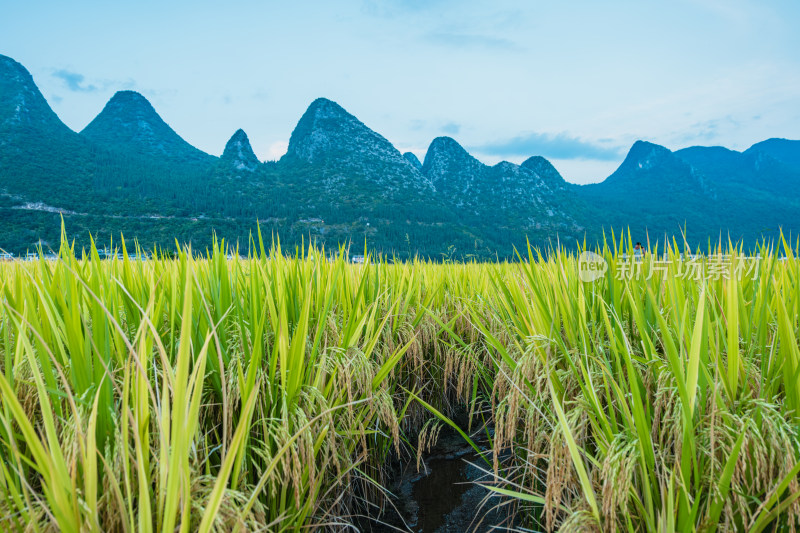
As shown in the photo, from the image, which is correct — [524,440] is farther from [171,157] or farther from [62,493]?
[171,157]

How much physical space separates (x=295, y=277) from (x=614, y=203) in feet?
371

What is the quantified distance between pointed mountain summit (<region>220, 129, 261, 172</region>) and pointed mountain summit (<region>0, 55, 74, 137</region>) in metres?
29.3

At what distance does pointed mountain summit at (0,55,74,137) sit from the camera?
76188mm

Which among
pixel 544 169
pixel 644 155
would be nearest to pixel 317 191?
pixel 544 169

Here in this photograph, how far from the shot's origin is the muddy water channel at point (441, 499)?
79.4 inches

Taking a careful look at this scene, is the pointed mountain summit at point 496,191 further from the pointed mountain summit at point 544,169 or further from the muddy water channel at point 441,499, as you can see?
the muddy water channel at point 441,499

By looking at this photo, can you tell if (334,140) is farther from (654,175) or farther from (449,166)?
(654,175)

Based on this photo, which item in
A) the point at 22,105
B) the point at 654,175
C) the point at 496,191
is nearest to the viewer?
the point at 22,105

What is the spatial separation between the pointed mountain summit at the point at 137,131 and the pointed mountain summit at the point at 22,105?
438 inches

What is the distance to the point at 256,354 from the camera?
1.18m

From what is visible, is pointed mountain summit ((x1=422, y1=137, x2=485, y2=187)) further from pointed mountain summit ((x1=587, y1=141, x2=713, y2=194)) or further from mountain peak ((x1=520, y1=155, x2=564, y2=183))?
pointed mountain summit ((x1=587, y1=141, x2=713, y2=194))

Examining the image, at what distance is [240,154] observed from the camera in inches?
3600

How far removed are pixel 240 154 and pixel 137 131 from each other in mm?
32670

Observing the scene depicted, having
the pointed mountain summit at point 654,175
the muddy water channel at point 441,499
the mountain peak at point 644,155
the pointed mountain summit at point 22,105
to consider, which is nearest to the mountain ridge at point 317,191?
the pointed mountain summit at point 22,105
